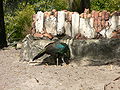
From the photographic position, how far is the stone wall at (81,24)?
7.67 metres

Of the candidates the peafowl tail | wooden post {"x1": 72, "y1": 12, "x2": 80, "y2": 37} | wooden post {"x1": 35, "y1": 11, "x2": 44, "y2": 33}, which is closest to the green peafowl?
the peafowl tail

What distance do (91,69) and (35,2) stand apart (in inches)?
344

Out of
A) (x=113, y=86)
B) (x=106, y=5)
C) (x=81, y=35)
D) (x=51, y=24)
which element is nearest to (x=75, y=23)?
(x=81, y=35)

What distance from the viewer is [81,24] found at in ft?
25.8

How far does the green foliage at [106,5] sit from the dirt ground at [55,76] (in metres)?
5.32

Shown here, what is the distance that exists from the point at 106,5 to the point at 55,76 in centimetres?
677

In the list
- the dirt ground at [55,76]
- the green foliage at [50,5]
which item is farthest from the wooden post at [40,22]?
the green foliage at [50,5]

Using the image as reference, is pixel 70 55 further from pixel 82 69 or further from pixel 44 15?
pixel 44 15

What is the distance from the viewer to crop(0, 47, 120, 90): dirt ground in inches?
225

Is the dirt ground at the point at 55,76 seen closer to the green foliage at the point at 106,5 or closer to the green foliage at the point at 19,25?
the green foliage at the point at 19,25

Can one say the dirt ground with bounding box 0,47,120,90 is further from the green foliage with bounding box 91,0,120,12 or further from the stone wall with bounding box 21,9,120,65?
the green foliage with bounding box 91,0,120,12

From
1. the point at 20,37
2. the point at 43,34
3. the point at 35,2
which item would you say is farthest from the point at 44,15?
the point at 35,2

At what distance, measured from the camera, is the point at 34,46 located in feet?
26.0

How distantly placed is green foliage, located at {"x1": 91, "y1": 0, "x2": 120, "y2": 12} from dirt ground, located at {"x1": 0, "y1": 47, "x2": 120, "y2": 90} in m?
5.32
